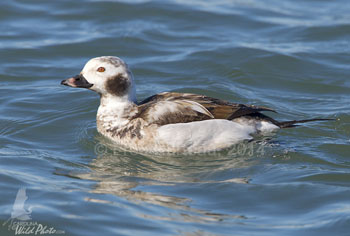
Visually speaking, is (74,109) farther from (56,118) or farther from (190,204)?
(190,204)

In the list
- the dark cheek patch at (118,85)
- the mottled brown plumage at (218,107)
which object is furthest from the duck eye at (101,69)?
the mottled brown plumage at (218,107)

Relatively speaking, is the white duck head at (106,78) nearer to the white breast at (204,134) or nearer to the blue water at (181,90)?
the blue water at (181,90)

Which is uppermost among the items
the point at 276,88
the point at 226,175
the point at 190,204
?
the point at 276,88

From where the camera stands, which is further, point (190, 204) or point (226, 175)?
point (226, 175)

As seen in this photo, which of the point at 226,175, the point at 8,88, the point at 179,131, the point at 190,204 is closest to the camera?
the point at 190,204

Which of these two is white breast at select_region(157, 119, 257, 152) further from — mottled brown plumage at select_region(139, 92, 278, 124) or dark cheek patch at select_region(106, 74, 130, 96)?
dark cheek patch at select_region(106, 74, 130, 96)

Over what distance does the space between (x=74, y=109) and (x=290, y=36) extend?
5.68 metres

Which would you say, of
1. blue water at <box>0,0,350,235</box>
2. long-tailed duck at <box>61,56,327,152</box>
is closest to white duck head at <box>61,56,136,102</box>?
long-tailed duck at <box>61,56,327,152</box>

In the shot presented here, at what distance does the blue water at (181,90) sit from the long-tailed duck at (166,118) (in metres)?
0.19

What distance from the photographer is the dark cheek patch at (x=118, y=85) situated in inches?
328

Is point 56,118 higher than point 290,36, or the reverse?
point 290,36

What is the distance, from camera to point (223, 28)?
1405 centimetres

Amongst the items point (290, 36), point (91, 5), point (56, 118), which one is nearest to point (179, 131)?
point (56, 118)

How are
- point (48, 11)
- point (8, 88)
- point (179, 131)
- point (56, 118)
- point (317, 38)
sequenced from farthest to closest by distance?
point (48, 11) < point (317, 38) < point (8, 88) < point (56, 118) < point (179, 131)
